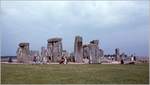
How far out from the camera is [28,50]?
32.1 m

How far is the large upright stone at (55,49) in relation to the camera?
103 feet

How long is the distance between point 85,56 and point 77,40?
8.95ft

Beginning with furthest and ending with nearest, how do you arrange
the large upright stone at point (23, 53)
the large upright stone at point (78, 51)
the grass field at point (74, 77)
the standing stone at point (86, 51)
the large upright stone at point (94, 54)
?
the standing stone at point (86, 51)
the large upright stone at point (23, 53)
the large upright stone at point (78, 51)
the large upright stone at point (94, 54)
the grass field at point (74, 77)

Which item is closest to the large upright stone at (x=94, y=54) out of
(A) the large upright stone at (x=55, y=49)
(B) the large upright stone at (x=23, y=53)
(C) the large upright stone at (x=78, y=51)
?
(C) the large upright stone at (x=78, y=51)

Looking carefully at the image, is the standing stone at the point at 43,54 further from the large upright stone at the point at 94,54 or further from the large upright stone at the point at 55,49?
the large upright stone at the point at 94,54

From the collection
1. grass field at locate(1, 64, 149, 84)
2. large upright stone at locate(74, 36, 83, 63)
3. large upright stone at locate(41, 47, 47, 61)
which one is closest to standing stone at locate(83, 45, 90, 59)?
large upright stone at locate(74, 36, 83, 63)

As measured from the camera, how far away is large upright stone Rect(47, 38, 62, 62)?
3148 centimetres

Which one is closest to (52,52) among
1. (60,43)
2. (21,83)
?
(60,43)

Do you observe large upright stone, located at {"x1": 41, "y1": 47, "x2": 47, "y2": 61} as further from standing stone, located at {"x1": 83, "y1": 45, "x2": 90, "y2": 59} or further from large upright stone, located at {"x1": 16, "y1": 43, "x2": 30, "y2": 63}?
standing stone, located at {"x1": 83, "y1": 45, "x2": 90, "y2": 59}

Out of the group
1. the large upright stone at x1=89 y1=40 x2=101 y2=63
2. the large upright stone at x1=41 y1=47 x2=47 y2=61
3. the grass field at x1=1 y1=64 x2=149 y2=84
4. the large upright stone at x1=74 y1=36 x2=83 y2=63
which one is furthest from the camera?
the large upright stone at x1=41 y1=47 x2=47 y2=61

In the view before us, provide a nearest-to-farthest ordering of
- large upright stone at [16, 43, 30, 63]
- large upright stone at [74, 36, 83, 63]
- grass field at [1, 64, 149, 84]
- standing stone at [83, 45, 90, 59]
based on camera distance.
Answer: grass field at [1, 64, 149, 84], large upright stone at [74, 36, 83, 63], large upright stone at [16, 43, 30, 63], standing stone at [83, 45, 90, 59]

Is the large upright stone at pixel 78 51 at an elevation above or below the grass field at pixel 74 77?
above

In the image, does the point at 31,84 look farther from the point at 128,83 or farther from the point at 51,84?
the point at 128,83

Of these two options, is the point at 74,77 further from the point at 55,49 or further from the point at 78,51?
the point at 55,49
